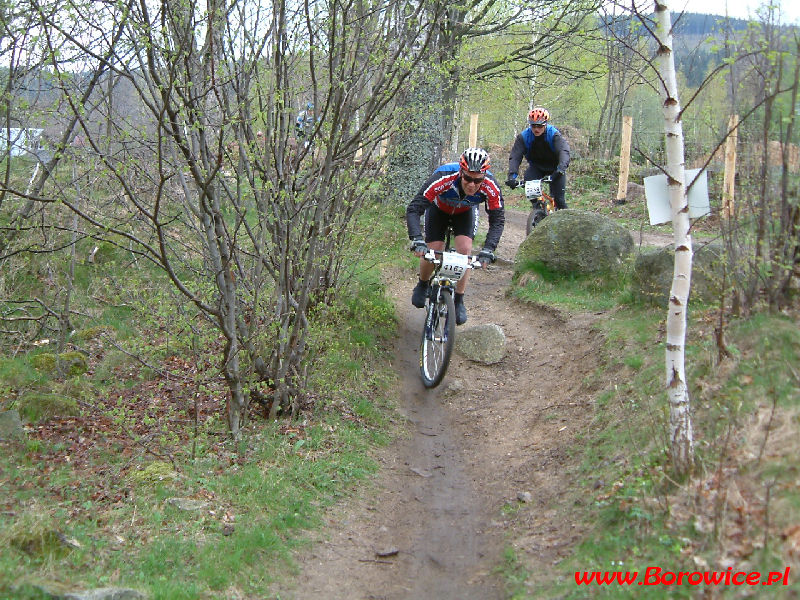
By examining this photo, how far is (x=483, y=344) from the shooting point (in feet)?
27.1

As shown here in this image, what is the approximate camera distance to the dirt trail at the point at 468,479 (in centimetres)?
436

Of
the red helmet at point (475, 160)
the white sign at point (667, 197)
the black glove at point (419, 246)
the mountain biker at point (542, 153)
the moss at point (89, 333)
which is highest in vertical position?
the mountain biker at point (542, 153)

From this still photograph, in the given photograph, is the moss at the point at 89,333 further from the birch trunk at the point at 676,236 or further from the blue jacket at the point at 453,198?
the birch trunk at the point at 676,236

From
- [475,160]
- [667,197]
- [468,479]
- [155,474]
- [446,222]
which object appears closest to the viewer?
[667,197]

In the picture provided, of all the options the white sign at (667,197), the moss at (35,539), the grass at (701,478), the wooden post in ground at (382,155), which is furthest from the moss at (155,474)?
the white sign at (667,197)

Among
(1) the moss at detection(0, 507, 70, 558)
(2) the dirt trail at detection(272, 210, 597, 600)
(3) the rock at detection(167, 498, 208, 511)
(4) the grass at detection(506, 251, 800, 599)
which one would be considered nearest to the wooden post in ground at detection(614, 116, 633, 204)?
(2) the dirt trail at detection(272, 210, 597, 600)

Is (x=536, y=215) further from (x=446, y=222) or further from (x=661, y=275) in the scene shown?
(x=661, y=275)

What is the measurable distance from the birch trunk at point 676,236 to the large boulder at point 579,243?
16.5 feet

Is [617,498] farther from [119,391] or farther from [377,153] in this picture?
[119,391]

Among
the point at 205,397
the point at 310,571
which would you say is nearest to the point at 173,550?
the point at 310,571

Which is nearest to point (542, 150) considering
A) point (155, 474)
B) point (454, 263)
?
point (454, 263)

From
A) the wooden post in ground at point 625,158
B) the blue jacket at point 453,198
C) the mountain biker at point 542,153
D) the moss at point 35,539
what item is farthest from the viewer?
the wooden post in ground at point 625,158

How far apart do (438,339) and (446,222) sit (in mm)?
1284

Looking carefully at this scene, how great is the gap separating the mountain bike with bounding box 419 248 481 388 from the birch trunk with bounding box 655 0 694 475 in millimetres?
2886
